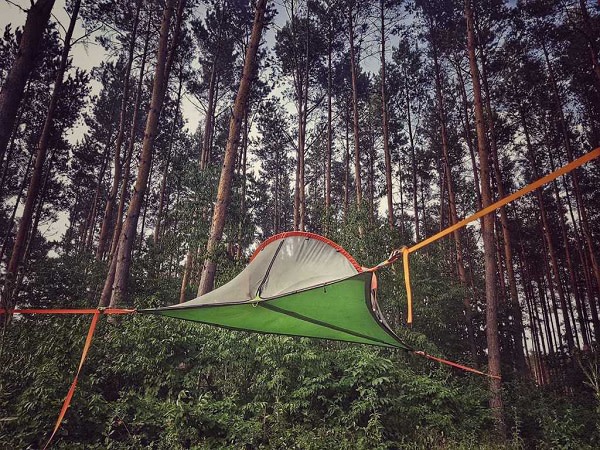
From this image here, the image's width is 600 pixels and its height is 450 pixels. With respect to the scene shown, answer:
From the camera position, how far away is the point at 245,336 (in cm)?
650

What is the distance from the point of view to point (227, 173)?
23.9ft

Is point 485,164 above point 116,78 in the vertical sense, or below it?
below

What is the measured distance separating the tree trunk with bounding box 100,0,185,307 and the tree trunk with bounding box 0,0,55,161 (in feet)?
13.7

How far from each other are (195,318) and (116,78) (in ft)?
56.0

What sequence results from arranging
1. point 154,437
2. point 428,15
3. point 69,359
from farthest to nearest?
1. point 428,15
2. point 69,359
3. point 154,437

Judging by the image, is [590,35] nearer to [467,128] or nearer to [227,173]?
[467,128]

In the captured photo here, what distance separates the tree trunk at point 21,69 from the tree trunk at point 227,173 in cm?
383

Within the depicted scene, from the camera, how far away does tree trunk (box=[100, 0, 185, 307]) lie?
7.48 m

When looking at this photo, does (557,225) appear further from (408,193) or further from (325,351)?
(325,351)

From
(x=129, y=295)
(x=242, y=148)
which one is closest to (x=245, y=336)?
(x=129, y=295)

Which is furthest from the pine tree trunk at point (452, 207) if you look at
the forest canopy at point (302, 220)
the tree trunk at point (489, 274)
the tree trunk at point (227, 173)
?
the tree trunk at point (227, 173)

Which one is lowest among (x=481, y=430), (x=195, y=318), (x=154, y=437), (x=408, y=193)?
(x=481, y=430)

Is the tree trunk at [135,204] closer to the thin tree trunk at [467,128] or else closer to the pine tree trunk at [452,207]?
the pine tree trunk at [452,207]

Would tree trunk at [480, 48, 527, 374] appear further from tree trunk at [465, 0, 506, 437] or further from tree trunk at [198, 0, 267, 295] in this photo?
tree trunk at [198, 0, 267, 295]
